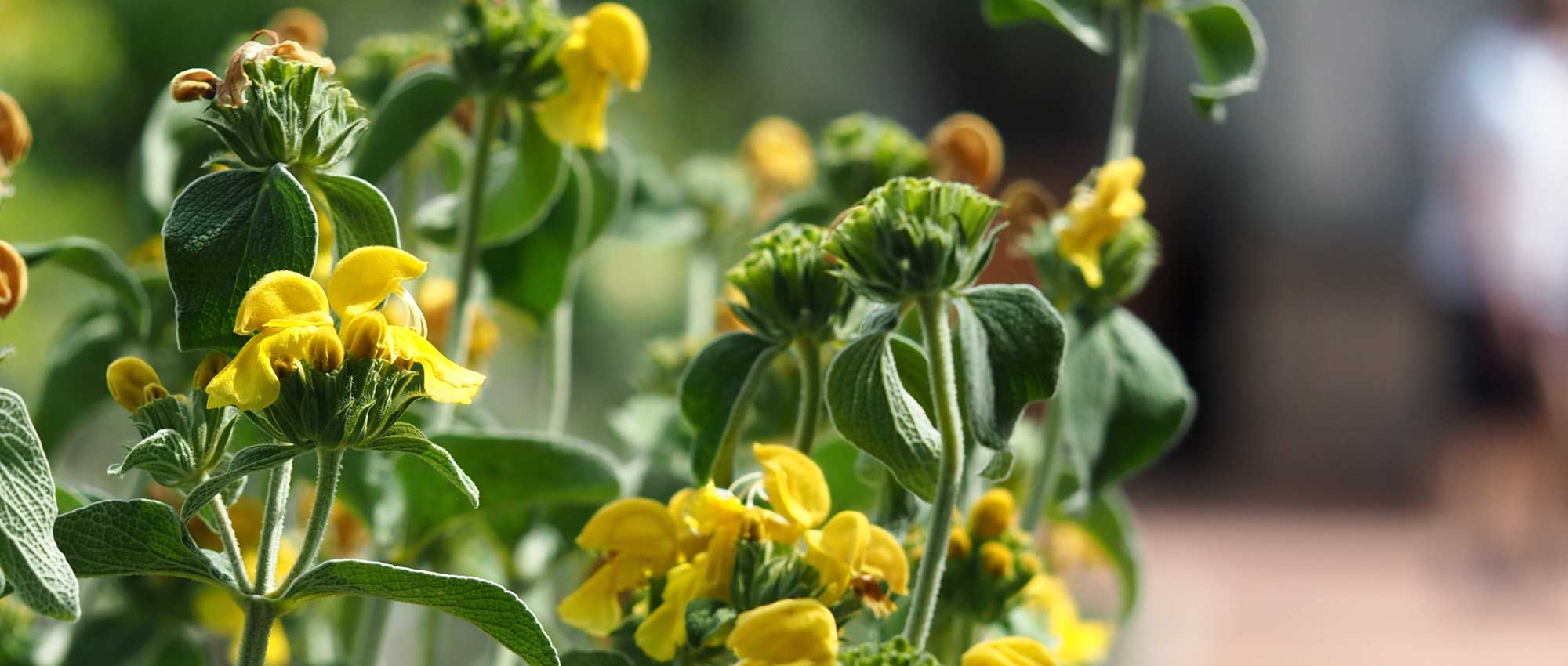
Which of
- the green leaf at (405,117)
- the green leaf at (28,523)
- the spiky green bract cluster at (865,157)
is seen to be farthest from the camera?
the spiky green bract cluster at (865,157)

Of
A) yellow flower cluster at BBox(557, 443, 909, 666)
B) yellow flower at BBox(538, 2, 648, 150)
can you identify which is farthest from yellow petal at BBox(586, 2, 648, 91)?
yellow flower cluster at BBox(557, 443, 909, 666)

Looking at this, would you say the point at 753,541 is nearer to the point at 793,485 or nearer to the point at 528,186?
the point at 793,485

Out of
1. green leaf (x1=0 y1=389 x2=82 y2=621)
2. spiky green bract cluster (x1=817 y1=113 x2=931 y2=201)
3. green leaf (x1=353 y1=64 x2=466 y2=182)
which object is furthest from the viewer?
spiky green bract cluster (x1=817 y1=113 x2=931 y2=201)

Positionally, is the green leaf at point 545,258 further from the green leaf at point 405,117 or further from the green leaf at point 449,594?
the green leaf at point 449,594

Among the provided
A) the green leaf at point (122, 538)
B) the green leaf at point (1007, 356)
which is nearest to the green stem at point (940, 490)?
the green leaf at point (1007, 356)

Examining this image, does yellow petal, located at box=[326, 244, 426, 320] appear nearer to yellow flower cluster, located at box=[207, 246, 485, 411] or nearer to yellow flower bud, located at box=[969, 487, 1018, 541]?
yellow flower cluster, located at box=[207, 246, 485, 411]

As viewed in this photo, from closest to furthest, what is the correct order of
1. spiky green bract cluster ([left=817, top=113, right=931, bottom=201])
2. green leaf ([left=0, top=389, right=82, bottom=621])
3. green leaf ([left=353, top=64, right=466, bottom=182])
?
green leaf ([left=0, top=389, right=82, bottom=621]) → green leaf ([left=353, top=64, right=466, bottom=182]) → spiky green bract cluster ([left=817, top=113, right=931, bottom=201])

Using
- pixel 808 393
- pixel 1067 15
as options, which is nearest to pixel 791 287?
pixel 808 393
